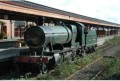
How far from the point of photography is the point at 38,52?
14148 millimetres

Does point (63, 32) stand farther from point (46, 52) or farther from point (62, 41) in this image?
point (46, 52)

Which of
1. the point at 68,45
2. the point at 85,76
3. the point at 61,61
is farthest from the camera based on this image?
the point at 68,45

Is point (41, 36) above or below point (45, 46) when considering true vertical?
above

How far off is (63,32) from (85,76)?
12.8 ft

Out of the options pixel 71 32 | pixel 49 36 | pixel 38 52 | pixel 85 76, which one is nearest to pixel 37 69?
pixel 38 52

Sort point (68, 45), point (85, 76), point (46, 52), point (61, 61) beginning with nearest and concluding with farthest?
point (85, 76), point (46, 52), point (61, 61), point (68, 45)

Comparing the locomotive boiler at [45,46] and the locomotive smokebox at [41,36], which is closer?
the locomotive boiler at [45,46]

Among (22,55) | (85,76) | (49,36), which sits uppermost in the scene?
(49,36)

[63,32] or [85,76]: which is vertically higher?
[63,32]

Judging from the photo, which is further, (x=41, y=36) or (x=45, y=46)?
(x=45, y=46)

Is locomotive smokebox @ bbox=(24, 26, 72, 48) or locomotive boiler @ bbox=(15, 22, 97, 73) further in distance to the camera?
locomotive smokebox @ bbox=(24, 26, 72, 48)

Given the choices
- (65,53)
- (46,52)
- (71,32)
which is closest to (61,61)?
(65,53)

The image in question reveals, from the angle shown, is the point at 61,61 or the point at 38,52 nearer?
the point at 38,52

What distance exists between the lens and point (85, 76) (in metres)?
13.0
